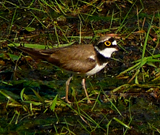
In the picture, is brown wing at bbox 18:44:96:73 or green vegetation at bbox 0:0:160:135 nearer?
green vegetation at bbox 0:0:160:135

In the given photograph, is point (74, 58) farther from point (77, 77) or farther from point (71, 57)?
point (77, 77)

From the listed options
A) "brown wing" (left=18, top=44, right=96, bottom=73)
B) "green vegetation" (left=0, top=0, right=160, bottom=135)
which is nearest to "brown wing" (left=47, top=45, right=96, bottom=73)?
"brown wing" (left=18, top=44, right=96, bottom=73)

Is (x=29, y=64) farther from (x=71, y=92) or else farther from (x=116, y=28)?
(x=116, y=28)

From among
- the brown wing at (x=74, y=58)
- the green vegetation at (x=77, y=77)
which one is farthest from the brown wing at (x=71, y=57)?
the green vegetation at (x=77, y=77)

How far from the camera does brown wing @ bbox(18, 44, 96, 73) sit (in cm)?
788

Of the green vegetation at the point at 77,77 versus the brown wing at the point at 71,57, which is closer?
the green vegetation at the point at 77,77

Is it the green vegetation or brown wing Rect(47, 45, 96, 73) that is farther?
brown wing Rect(47, 45, 96, 73)

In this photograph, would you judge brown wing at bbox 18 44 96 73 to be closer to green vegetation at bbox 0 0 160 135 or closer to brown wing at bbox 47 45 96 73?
brown wing at bbox 47 45 96 73

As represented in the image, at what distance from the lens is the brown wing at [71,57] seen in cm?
788

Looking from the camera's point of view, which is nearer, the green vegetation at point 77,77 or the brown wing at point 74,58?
the green vegetation at point 77,77

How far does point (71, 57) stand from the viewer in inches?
312

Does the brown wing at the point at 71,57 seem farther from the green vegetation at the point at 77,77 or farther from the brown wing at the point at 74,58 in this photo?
the green vegetation at the point at 77,77

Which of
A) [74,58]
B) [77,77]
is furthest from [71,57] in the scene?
[77,77]

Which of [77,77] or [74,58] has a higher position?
[74,58]
